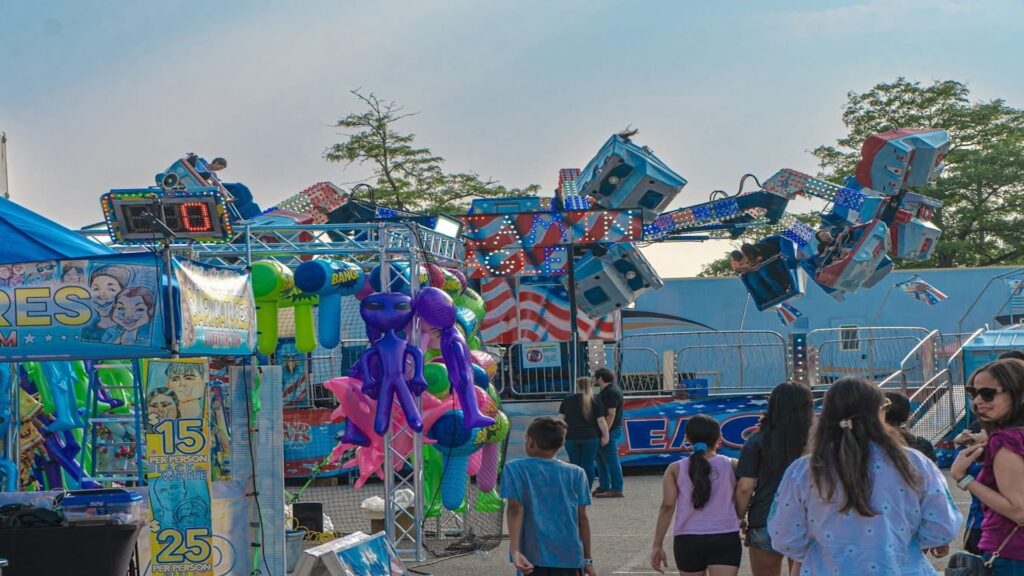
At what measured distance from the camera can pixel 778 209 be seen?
752 inches

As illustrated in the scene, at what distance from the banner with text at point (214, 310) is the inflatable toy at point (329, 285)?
1965 mm

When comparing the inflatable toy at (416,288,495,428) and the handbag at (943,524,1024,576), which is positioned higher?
the inflatable toy at (416,288,495,428)

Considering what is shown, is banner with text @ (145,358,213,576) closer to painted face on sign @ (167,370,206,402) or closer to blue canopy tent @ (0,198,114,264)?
Answer: painted face on sign @ (167,370,206,402)

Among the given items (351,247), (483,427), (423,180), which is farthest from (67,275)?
(423,180)

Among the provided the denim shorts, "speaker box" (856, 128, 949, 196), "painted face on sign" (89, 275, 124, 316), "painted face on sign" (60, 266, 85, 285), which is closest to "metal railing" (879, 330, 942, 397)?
"speaker box" (856, 128, 949, 196)

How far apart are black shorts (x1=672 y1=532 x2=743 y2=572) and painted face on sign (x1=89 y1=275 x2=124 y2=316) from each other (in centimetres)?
356

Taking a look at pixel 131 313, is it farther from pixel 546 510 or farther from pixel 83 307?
pixel 546 510

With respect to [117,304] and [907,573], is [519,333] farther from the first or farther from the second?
[907,573]

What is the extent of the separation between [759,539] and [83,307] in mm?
4106

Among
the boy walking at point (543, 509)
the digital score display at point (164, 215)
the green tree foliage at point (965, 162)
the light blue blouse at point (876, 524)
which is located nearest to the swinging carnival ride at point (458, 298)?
the digital score display at point (164, 215)

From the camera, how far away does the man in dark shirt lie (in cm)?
1580

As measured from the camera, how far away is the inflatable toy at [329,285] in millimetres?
11094

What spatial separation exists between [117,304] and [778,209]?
1300 cm

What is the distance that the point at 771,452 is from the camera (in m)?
7.18
